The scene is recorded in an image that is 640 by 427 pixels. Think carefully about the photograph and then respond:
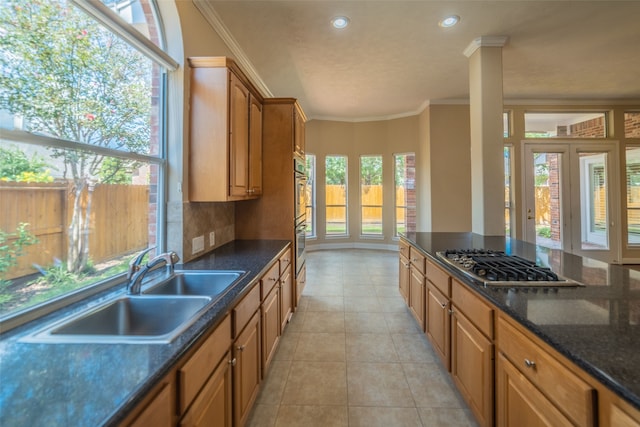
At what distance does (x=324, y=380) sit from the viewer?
200cm

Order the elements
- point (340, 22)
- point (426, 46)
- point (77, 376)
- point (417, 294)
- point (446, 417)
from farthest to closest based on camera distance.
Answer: point (426, 46), point (340, 22), point (417, 294), point (446, 417), point (77, 376)

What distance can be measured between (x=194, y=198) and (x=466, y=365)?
2104 millimetres

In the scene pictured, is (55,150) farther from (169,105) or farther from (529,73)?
(529,73)

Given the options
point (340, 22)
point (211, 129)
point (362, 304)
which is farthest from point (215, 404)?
point (340, 22)

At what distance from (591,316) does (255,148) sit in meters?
2.55

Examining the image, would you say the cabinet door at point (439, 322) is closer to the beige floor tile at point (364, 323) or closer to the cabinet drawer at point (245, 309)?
the beige floor tile at point (364, 323)

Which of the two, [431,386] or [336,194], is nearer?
[431,386]

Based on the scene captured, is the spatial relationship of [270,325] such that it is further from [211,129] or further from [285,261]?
[211,129]

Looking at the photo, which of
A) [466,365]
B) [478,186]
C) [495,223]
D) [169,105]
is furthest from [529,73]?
[169,105]

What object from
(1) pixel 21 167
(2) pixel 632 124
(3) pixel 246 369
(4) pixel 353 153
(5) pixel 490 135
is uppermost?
(2) pixel 632 124

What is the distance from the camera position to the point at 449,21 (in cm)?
277

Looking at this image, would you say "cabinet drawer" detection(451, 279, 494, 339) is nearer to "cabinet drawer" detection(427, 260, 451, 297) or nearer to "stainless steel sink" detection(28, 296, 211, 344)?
"cabinet drawer" detection(427, 260, 451, 297)

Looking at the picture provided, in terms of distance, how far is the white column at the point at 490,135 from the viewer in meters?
3.09

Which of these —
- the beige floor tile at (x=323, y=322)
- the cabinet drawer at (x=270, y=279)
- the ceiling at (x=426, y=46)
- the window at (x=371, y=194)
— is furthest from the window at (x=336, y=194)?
the cabinet drawer at (x=270, y=279)
